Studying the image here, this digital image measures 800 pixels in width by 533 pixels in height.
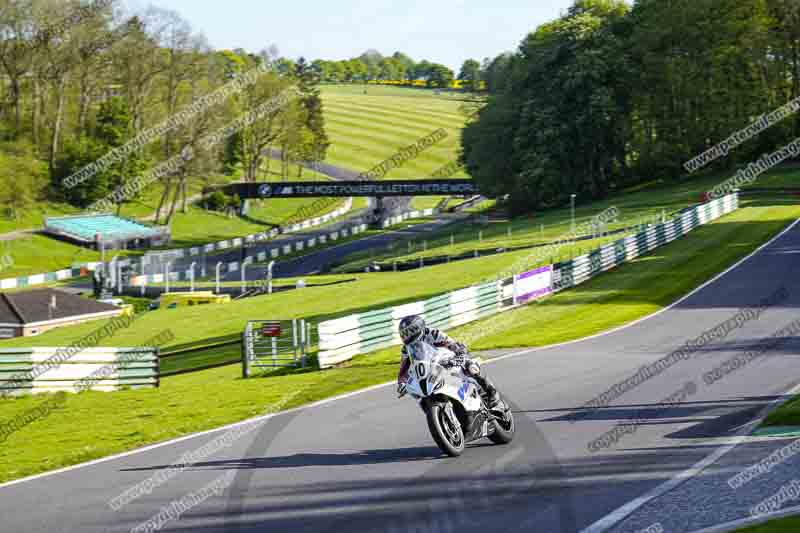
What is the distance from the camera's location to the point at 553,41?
9044 centimetres

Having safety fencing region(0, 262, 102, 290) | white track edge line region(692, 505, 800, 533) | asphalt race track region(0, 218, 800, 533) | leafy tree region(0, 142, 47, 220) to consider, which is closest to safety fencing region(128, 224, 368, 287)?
safety fencing region(0, 262, 102, 290)

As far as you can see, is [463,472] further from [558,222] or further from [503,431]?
[558,222]

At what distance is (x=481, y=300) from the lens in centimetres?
3484

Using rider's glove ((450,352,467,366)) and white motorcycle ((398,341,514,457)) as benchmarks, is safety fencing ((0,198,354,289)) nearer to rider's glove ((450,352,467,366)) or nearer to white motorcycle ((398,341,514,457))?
rider's glove ((450,352,467,366))

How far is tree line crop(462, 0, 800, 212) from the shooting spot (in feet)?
281

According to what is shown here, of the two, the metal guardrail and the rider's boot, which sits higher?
the rider's boot

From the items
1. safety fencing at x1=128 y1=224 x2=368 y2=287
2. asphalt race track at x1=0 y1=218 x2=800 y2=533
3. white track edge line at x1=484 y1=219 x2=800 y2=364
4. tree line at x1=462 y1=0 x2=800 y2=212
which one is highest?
tree line at x1=462 y1=0 x2=800 y2=212

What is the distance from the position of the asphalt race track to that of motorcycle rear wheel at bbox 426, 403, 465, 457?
162mm

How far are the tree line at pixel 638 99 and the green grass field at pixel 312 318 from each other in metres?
20.8

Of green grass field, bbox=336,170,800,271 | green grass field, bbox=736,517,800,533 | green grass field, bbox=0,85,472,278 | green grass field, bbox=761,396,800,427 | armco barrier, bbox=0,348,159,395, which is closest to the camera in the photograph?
green grass field, bbox=736,517,800,533

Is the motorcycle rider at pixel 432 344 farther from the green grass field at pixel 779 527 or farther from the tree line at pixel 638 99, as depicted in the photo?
the tree line at pixel 638 99

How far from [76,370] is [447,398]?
46.1ft

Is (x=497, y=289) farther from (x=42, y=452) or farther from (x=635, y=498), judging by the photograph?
(x=635, y=498)

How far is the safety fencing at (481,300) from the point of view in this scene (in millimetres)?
27141
